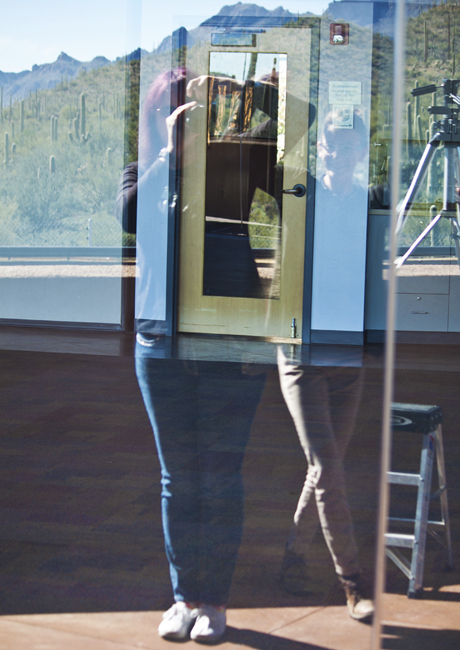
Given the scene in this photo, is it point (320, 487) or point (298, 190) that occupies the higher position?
point (298, 190)

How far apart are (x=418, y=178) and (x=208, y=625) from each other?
0.89 m

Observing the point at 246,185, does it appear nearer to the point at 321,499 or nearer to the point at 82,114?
the point at 82,114

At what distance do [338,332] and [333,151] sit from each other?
51.0 inches

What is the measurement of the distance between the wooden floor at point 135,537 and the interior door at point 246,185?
2.66 ft

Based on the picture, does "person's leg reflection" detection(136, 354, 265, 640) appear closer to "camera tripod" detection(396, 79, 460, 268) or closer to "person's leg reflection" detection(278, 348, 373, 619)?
"person's leg reflection" detection(278, 348, 373, 619)

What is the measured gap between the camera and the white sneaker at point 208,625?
118cm

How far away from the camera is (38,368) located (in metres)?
3.35

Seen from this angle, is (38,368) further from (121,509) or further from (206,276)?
(121,509)

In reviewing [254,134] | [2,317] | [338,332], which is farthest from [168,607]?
[2,317]

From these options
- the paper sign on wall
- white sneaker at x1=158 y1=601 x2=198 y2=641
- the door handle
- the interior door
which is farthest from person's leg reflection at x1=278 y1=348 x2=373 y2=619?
the door handle

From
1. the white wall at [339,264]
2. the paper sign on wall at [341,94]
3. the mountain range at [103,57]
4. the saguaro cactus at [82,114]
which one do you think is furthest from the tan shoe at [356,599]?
the saguaro cactus at [82,114]

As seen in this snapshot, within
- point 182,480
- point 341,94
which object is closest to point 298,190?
point 341,94

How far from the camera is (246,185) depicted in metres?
3.28

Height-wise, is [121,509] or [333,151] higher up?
[333,151]
